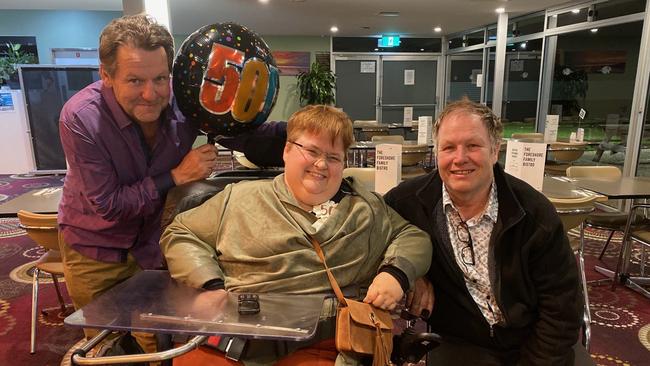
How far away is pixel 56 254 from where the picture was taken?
8.92 ft

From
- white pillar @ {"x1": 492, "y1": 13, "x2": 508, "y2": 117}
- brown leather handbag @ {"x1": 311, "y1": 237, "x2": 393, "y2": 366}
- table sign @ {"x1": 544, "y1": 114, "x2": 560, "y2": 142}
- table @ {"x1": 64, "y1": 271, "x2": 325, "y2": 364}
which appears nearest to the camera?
table @ {"x1": 64, "y1": 271, "x2": 325, "y2": 364}

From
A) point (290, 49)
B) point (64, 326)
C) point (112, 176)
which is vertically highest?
point (290, 49)

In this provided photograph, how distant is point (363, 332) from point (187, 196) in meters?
0.72

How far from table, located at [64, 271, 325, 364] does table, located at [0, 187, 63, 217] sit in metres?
1.64

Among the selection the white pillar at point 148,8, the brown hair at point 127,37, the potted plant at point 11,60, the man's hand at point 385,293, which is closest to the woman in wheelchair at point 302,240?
the man's hand at point 385,293

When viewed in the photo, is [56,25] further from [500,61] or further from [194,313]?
[194,313]

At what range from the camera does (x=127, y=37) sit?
52.7 inches

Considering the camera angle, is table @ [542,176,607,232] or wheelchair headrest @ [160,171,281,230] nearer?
wheelchair headrest @ [160,171,281,230]

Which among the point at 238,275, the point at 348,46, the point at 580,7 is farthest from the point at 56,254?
the point at 348,46

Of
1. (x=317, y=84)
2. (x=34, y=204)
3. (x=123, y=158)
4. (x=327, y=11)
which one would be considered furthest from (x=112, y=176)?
(x=317, y=84)

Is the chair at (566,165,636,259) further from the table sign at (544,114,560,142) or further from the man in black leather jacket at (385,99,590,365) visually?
the man in black leather jacket at (385,99,590,365)

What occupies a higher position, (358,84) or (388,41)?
(388,41)

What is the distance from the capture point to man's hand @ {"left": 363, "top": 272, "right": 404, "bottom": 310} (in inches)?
48.4

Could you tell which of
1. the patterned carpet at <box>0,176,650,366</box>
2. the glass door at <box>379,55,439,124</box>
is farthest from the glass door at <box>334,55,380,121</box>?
the patterned carpet at <box>0,176,650,366</box>
